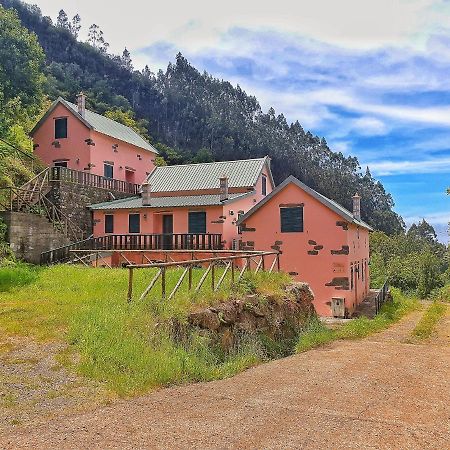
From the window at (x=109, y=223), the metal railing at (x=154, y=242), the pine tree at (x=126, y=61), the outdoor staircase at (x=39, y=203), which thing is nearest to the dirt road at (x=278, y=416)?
the metal railing at (x=154, y=242)

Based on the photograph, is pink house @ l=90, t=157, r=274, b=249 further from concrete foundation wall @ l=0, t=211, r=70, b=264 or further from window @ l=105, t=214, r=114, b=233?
concrete foundation wall @ l=0, t=211, r=70, b=264

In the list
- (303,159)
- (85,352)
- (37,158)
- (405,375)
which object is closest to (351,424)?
(405,375)

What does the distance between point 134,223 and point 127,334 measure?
66.8ft

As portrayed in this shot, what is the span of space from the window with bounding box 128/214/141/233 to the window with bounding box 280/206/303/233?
986 cm

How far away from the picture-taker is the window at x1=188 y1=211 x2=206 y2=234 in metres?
26.2

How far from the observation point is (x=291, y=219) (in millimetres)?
21562

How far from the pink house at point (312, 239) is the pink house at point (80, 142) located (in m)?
15.5

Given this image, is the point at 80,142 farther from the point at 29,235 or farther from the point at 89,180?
Answer: the point at 29,235

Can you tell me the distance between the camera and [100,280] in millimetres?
14836

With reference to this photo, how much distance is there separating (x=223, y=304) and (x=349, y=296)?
11.6 meters

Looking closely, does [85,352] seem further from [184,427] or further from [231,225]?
[231,225]

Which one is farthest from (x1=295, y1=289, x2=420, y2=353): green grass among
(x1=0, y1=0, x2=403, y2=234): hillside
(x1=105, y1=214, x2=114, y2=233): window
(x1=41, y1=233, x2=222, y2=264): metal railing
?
(x1=0, y1=0, x2=403, y2=234): hillside

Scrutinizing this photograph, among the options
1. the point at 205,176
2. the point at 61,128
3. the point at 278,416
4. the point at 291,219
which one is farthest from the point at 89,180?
the point at 278,416

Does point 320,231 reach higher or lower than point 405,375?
higher
